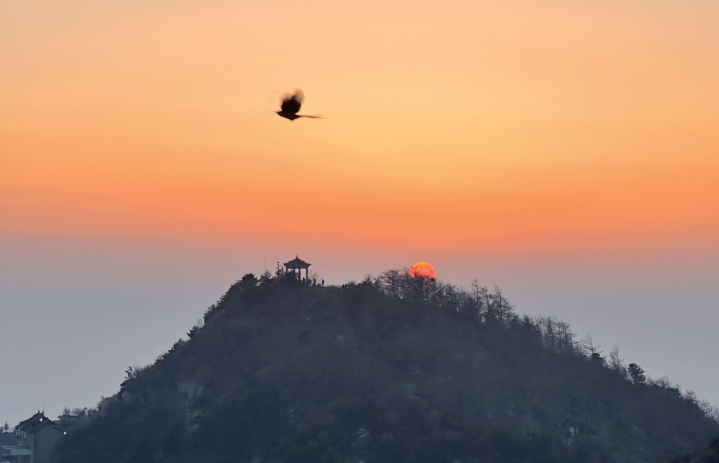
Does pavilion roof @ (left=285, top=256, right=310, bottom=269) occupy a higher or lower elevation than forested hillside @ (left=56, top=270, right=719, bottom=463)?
higher

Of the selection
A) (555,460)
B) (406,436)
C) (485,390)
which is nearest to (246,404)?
(406,436)

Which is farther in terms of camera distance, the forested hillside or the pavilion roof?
the pavilion roof

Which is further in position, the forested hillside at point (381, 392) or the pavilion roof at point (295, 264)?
the pavilion roof at point (295, 264)

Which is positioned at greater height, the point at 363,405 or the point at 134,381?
the point at 134,381

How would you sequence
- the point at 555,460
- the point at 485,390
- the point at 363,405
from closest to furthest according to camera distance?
the point at 555,460 < the point at 363,405 < the point at 485,390

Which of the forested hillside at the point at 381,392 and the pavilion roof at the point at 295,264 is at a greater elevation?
the pavilion roof at the point at 295,264

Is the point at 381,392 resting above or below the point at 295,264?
below

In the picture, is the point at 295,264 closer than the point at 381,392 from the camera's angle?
No

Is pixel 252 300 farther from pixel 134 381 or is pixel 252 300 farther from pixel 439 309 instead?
pixel 439 309
